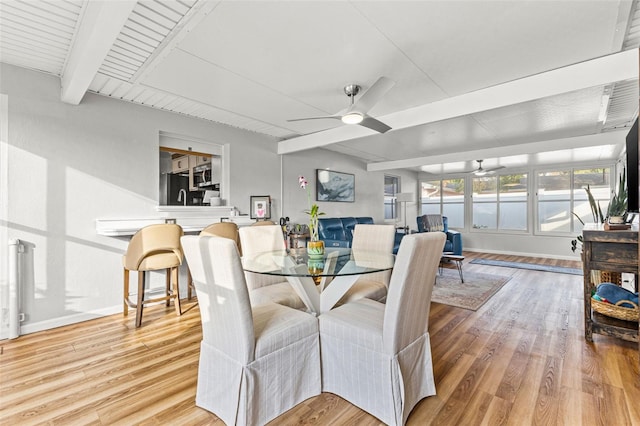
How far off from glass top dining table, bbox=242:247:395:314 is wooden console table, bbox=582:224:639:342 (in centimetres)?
168

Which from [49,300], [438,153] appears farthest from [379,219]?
[49,300]

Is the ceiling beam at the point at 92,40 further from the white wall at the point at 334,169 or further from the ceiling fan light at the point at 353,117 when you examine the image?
the white wall at the point at 334,169

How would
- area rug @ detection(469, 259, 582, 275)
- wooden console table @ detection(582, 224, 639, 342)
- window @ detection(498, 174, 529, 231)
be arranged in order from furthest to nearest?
window @ detection(498, 174, 529, 231), area rug @ detection(469, 259, 582, 275), wooden console table @ detection(582, 224, 639, 342)

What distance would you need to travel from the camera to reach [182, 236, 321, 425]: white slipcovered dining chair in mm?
1410

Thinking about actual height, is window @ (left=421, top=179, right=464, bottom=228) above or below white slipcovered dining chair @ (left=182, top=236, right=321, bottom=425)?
→ above

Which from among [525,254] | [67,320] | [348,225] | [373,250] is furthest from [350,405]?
[525,254]

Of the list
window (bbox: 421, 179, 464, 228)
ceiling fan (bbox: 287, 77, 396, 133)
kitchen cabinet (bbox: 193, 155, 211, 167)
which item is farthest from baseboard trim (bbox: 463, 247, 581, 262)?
kitchen cabinet (bbox: 193, 155, 211, 167)

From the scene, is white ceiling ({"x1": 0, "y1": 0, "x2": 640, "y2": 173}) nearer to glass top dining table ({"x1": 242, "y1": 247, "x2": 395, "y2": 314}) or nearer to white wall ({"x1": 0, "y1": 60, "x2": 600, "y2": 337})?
white wall ({"x1": 0, "y1": 60, "x2": 600, "y2": 337})

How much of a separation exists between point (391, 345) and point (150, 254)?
2496mm

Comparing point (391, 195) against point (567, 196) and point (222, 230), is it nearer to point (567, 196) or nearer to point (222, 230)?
point (567, 196)

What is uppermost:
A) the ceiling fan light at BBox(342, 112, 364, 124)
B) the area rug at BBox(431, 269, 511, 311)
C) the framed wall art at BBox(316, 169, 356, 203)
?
the ceiling fan light at BBox(342, 112, 364, 124)

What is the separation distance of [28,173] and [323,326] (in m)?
3.04

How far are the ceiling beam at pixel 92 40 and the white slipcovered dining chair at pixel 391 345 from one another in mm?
2047

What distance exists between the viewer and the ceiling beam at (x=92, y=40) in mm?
1641
